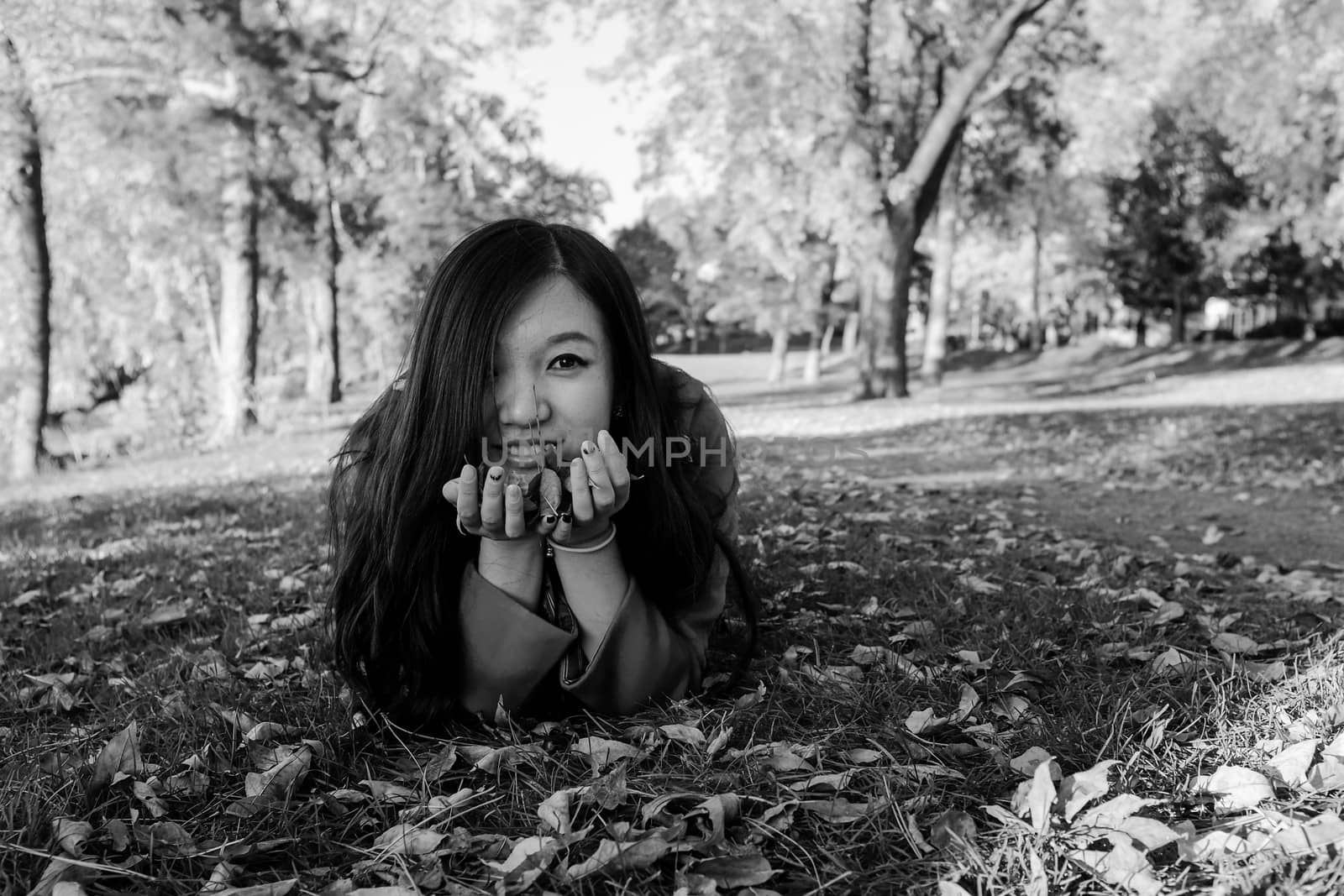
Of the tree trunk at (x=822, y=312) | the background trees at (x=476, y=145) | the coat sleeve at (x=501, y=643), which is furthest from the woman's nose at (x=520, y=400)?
the tree trunk at (x=822, y=312)

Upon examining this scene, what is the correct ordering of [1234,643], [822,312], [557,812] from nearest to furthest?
1. [557,812]
2. [1234,643]
3. [822,312]

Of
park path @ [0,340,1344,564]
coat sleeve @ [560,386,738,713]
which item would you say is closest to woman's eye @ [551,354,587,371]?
coat sleeve @ [560,386,738,713]

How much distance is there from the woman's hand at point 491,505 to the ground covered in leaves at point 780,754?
55 centimetres

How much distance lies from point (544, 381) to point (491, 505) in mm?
356

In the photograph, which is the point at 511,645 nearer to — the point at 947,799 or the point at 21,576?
→ the point at 947,799

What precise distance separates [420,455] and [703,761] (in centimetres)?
100

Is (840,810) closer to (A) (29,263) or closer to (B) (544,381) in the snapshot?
(B) (544,381)

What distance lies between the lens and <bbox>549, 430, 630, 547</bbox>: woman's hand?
7.13 feet

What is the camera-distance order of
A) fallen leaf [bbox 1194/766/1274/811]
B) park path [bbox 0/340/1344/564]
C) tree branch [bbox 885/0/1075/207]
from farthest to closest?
tree branch [bbox 885/0/1075/207], park path [bbox 0/340/1344/564], fallen leaf [bbox 1194/766/1274/811]

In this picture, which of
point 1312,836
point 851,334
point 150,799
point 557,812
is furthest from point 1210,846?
point 851,334

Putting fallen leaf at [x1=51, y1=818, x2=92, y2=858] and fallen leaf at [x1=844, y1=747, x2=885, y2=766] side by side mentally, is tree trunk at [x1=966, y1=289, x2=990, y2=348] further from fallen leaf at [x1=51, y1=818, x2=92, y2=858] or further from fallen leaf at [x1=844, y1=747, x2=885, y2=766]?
fallen leaf at [x1=51, y1=818, x2=92, y2=858]

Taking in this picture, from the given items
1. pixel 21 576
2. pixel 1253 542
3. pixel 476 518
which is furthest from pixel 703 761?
pixel 1253 542

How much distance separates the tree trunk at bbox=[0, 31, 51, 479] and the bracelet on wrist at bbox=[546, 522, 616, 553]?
41.1ft

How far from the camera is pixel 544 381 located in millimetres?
2346
